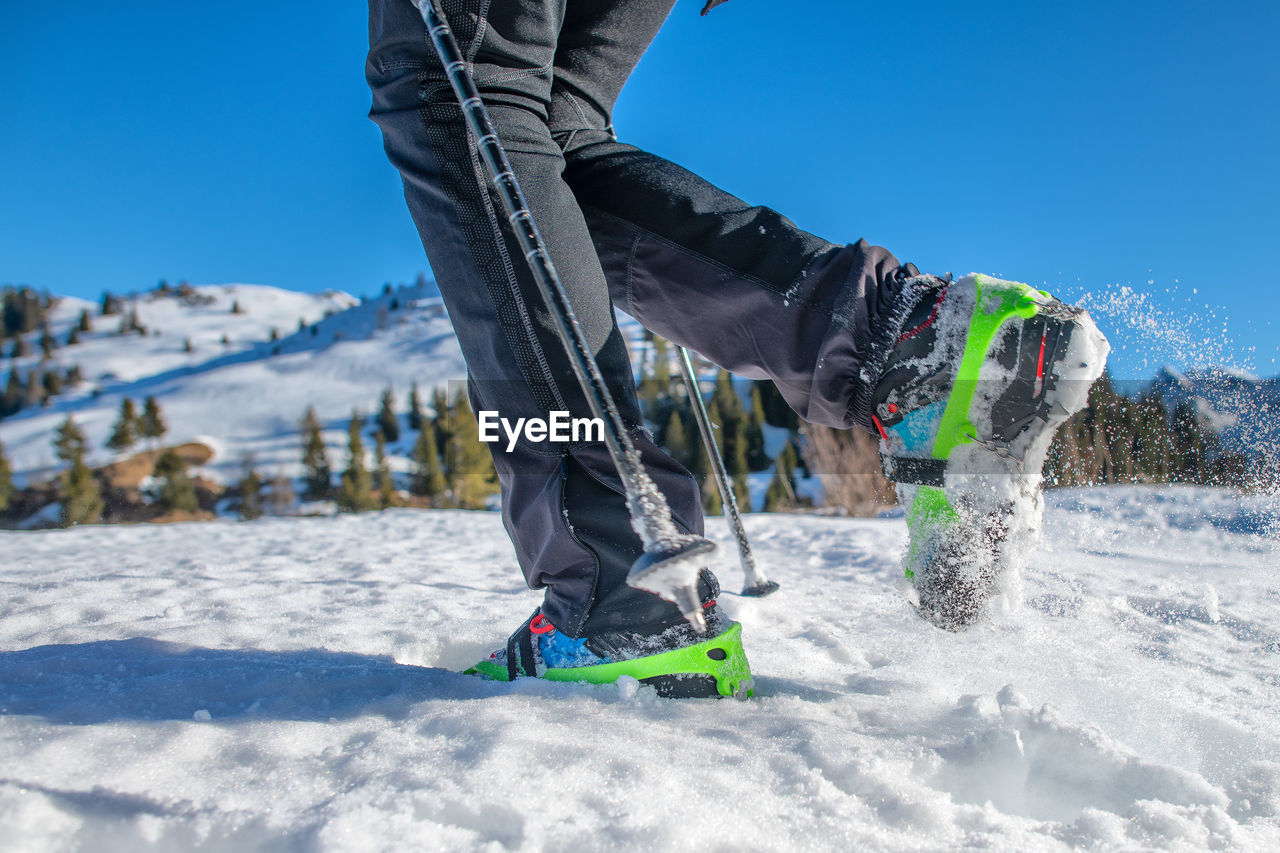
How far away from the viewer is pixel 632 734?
1.86 feet

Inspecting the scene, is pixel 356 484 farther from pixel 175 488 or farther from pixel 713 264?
pixel 713 264

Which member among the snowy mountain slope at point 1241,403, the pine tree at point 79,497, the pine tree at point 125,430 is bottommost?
the pine tree at point 79,497

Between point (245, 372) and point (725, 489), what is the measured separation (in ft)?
166

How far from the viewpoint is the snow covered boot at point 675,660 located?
2.34 feet

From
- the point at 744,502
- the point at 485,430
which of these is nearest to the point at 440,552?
the point at 485,430

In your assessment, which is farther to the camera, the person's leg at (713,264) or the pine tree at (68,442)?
the pine tree at (68,442)

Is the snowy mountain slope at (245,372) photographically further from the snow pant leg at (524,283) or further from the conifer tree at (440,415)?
the snow pant leg at (524,283)

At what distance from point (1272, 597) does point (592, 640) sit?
1.40 metres

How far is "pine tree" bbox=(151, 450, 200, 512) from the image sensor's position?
79.7 ft

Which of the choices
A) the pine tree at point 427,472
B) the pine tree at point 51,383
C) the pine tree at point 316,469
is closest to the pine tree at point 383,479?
A: the pine tree at point 427,472

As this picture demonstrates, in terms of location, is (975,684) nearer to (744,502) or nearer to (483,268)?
(483,268)

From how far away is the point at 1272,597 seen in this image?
1307 mm

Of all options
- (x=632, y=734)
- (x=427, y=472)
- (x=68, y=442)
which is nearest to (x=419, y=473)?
(x=427, y=472)

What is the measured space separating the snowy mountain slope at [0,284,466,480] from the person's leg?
31.2m
